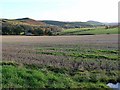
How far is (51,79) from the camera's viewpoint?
19047mm

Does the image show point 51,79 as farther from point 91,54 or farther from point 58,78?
point 91,54

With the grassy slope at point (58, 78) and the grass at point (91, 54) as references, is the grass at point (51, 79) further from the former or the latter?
the grass at point (91, 54)

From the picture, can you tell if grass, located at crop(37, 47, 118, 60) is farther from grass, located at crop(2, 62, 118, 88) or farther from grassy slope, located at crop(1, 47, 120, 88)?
grass, located at crop(2, 62, 118, 88)

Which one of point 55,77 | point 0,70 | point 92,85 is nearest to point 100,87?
point 92,85

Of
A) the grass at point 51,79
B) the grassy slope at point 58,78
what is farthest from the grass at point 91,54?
the grass at point 51,79

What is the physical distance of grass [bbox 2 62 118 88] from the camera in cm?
1805

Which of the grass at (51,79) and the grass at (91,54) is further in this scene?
the grass at (91,54)

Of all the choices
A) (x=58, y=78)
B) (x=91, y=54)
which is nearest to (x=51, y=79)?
(x=58, y=78)

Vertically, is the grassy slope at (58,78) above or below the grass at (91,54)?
below

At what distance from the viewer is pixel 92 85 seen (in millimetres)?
18328

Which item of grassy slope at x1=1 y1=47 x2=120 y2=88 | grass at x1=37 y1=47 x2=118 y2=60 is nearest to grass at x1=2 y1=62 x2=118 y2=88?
grassy slope at x1=1 y1=47 x2=120 y2=88

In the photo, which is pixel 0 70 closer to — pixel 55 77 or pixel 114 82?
pixel 55 77

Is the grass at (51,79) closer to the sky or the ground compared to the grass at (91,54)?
closer to the ground

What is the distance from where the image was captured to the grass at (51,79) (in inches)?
711
